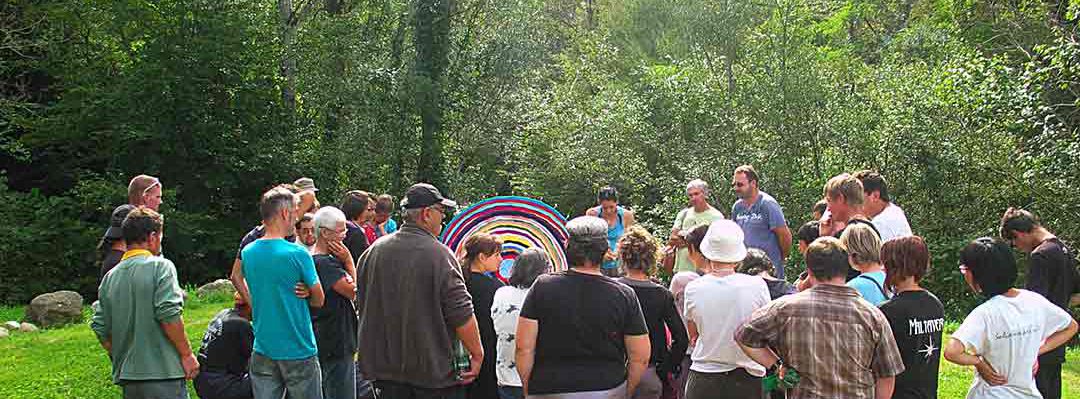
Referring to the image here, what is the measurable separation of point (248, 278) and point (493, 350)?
156cm

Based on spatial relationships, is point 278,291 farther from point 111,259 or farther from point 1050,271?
point 1050,271

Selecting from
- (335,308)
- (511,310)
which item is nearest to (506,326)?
(511,310)

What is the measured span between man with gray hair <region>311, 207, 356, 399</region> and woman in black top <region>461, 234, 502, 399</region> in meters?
0.80

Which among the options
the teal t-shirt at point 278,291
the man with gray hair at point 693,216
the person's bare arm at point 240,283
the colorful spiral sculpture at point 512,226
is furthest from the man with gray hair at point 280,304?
the man with gray hair at point 693,216

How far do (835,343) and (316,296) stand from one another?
2.97 meters

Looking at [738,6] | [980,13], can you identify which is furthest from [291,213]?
[980,13]

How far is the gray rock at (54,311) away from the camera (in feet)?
43.5

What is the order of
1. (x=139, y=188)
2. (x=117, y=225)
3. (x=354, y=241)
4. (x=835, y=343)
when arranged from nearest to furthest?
1. (x=835, y=343)
2. (x=117, y=225)
3. (x=354, y=241)
4. (x=139, y=188)

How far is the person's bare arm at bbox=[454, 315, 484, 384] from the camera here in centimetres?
495

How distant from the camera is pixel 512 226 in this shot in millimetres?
8531

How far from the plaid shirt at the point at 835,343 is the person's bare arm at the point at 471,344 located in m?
1.61

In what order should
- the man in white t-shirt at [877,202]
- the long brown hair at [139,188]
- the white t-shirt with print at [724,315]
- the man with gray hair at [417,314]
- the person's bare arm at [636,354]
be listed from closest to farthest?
the person's bare arm at [636,354] < the white t-shirt with print at [724,315] < the man with gray hair at [417,314] < the man in white t-shirt at [877,202] < the long brown hair at [139,188]

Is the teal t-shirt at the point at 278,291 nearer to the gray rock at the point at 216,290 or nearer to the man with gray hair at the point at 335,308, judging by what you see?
the man with gray hair at the point at 335,308

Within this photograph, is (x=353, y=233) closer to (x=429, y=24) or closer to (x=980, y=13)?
(x=429, y=24)
